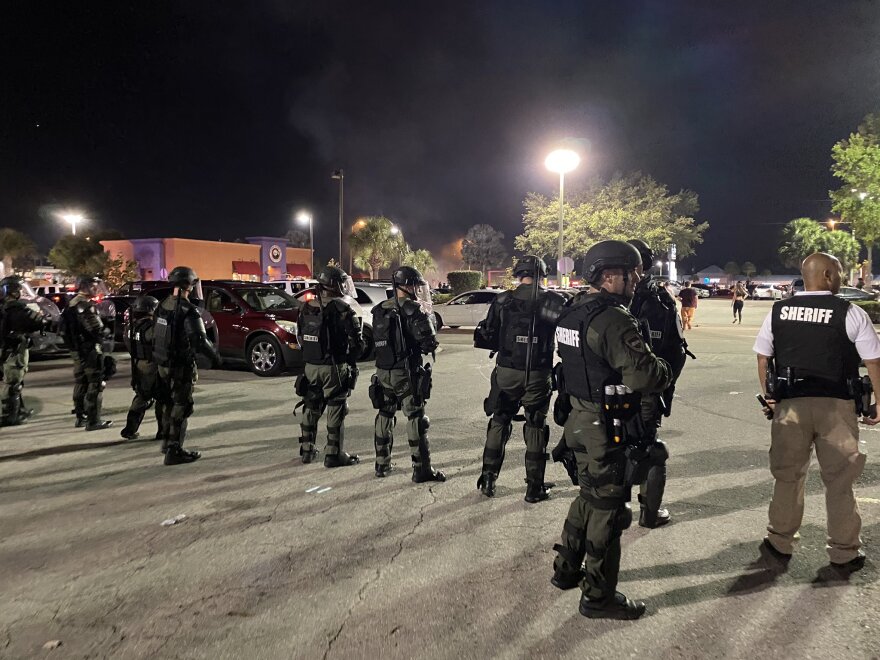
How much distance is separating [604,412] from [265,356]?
8700 mm

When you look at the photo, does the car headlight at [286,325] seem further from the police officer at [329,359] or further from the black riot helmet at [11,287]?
the police officer at [329,359]

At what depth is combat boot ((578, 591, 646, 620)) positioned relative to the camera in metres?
2.88

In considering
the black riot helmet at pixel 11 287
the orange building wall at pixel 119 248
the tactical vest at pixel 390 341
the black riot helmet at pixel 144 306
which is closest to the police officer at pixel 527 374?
the tactical vest at pixel 390 341

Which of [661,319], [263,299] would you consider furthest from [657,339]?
[263,299]

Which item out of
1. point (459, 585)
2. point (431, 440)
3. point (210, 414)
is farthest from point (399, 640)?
point (210, 414)

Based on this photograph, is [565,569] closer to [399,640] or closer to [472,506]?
[399,640]

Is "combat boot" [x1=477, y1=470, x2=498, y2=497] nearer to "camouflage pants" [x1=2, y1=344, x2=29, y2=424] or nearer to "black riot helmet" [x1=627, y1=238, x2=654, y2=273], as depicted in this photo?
"black riot helmet" [x1=627, y1=238, x2=654, y2=273]

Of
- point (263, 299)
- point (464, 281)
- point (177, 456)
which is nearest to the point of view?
point (177, 456)

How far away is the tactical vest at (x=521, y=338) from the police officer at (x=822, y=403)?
5.05ft

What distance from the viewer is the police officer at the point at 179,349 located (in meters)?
5.59

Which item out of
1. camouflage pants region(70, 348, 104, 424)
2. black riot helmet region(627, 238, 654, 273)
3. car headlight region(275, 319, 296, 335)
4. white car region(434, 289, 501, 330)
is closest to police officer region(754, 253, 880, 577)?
black riot helmet region(627, 238, 654, 273)

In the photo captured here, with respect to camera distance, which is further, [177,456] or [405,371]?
[177,456]

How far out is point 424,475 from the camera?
194 inches

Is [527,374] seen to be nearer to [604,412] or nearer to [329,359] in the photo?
[604,412]
